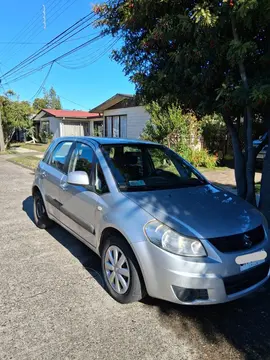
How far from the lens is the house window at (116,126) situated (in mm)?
19625

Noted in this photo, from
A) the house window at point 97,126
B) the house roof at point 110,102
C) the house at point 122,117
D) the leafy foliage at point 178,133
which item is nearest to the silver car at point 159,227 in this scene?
the leafy foliage at point 178,133

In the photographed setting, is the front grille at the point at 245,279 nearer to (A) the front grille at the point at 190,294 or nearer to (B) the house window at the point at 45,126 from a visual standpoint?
(A) the front grille at the point at 190,294

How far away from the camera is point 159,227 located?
2664mm

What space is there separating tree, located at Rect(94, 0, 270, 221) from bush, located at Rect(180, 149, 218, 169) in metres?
7.84

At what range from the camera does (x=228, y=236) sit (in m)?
2.62

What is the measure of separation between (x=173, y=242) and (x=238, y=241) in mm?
611

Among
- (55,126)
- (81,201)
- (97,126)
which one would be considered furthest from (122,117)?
(81,201)

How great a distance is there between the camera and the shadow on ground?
241 centimetres

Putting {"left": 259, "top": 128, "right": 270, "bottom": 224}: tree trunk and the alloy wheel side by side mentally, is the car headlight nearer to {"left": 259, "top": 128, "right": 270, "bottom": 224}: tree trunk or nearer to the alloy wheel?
the alloy wheel

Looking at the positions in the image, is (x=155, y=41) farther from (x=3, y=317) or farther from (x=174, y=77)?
(x=3, y=317)

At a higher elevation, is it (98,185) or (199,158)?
(98,185)

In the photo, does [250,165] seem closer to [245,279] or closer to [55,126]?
[245,279]

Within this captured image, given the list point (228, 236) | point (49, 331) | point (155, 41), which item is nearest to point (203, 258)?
point (228, 236)

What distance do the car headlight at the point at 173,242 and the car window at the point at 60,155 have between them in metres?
2.29
